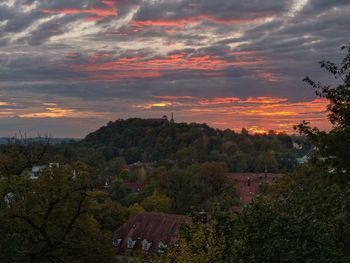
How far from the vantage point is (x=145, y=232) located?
49594 millimetres

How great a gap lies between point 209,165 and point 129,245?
3586cm

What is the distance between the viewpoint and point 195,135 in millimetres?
167875

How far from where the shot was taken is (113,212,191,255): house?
158 feet

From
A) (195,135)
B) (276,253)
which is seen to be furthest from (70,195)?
(195,135)

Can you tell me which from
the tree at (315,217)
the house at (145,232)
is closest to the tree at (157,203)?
the house at (145,232)

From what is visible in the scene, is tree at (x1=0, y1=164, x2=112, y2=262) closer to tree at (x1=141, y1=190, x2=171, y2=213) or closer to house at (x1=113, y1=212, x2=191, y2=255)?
house at (x1=113, y1=212, x2=191, y2=255)

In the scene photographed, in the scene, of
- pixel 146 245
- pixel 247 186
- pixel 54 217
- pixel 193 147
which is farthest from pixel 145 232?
pixel 193 147

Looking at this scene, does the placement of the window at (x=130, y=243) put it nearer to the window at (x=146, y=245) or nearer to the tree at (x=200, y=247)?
the window at (x=146, y=245)

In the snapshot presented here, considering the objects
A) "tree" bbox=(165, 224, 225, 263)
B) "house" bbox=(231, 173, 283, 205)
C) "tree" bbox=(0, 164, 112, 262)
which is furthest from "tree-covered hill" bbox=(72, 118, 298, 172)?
"tree" bbox=(165, 224, 225, 263)

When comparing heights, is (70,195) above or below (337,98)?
below

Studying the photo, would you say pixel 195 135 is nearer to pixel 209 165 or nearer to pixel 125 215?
pixel 209 165

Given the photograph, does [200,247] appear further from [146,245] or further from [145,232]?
[145,232]

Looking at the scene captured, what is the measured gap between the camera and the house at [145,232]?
48.1 metres

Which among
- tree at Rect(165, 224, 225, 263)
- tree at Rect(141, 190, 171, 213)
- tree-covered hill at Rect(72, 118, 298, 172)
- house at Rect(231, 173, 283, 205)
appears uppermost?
tree at Rect(165, 224, 225, 263)
